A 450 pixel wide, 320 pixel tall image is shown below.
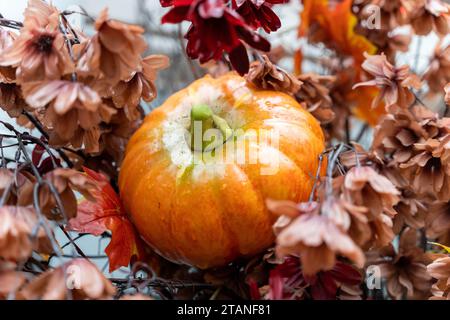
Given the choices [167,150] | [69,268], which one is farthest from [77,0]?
[69,268]

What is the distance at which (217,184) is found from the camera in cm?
60

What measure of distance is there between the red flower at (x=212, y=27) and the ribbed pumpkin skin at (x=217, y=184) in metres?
0.14

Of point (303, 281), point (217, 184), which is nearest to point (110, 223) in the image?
point (217, 184)

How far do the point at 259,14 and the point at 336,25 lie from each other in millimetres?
413

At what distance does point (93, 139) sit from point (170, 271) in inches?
8.7

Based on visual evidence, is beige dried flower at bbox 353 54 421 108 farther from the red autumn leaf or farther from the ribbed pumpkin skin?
the red autumn leaf

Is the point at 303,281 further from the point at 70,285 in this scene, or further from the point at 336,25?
the point at 336,25

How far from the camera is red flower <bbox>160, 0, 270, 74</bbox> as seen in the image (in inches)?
17.8

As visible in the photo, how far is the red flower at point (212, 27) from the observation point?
0.45 m

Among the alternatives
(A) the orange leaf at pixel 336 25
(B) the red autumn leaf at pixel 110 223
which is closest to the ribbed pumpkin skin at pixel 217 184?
(B) the red autumn leaf at pixel 110 223

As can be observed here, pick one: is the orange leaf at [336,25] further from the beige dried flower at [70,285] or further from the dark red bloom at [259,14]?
the beige dried flower at [70,285]

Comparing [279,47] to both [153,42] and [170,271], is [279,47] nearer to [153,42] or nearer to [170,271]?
[153,42]
